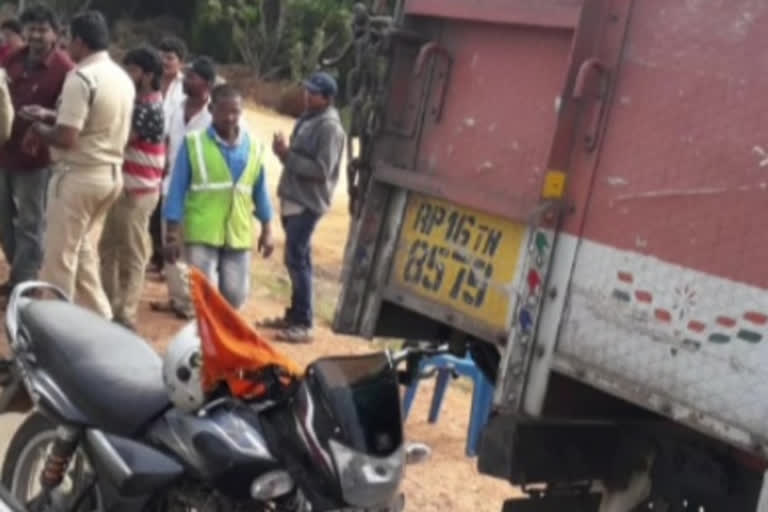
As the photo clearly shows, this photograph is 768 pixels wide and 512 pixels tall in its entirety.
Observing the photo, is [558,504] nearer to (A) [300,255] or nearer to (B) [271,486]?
(B) [271,486]

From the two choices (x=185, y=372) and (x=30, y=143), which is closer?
(x=185, y=372)

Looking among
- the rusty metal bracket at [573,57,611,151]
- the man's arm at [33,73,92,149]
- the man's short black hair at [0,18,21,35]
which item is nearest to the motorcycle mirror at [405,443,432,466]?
the rusty metal bracket at [573,57,611,151]

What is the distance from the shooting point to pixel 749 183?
2.91 metres

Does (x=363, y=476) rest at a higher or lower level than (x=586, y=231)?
lower

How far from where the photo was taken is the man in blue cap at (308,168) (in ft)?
24.6

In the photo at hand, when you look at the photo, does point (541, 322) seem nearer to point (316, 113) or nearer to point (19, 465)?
point (19, 465)

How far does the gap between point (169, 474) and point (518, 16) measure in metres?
1.72

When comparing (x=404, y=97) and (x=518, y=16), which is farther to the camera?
(x=404, y=97)

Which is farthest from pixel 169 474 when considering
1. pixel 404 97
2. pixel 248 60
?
pixel 248 60

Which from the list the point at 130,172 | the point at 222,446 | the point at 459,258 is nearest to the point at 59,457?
the point at 222,446

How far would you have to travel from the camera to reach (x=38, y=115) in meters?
6.42

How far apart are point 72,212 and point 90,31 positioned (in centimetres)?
94

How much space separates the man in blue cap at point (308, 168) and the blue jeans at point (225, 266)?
95cm

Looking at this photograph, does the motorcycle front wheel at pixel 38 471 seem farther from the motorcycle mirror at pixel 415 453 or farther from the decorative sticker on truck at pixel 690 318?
the decorative sticker on truck at pixel 690 318
